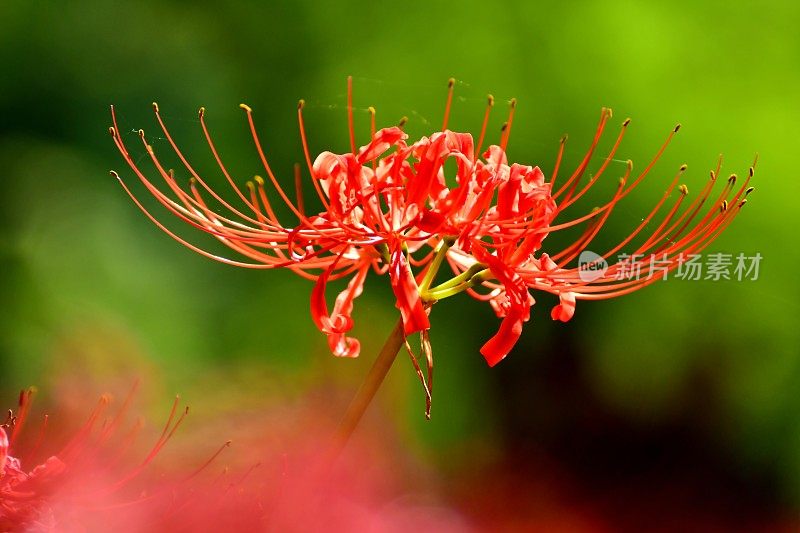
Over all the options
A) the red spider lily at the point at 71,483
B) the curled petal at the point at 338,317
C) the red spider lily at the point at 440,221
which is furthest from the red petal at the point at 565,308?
the red spider lily at the point at 71,483

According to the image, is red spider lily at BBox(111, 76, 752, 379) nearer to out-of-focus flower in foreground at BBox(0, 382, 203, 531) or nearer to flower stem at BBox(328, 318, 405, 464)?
flower stem at BBox(328, 318, 405, 464)

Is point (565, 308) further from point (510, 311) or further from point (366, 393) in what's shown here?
point (366, 393)

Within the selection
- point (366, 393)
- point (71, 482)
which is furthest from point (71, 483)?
point (366, 393)

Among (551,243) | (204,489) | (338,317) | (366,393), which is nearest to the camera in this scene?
(204,489)

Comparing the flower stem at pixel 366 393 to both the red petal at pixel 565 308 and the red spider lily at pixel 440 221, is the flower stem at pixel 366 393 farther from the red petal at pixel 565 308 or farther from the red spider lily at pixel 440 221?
the red petal at pixel 565 308

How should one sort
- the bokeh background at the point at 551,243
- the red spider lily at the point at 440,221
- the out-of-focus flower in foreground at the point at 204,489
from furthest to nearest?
the bokeh background at the point at 551,243, the red spider lily at the point at 440,221, the out-of-focus flower in foreground at the point at 204,489
